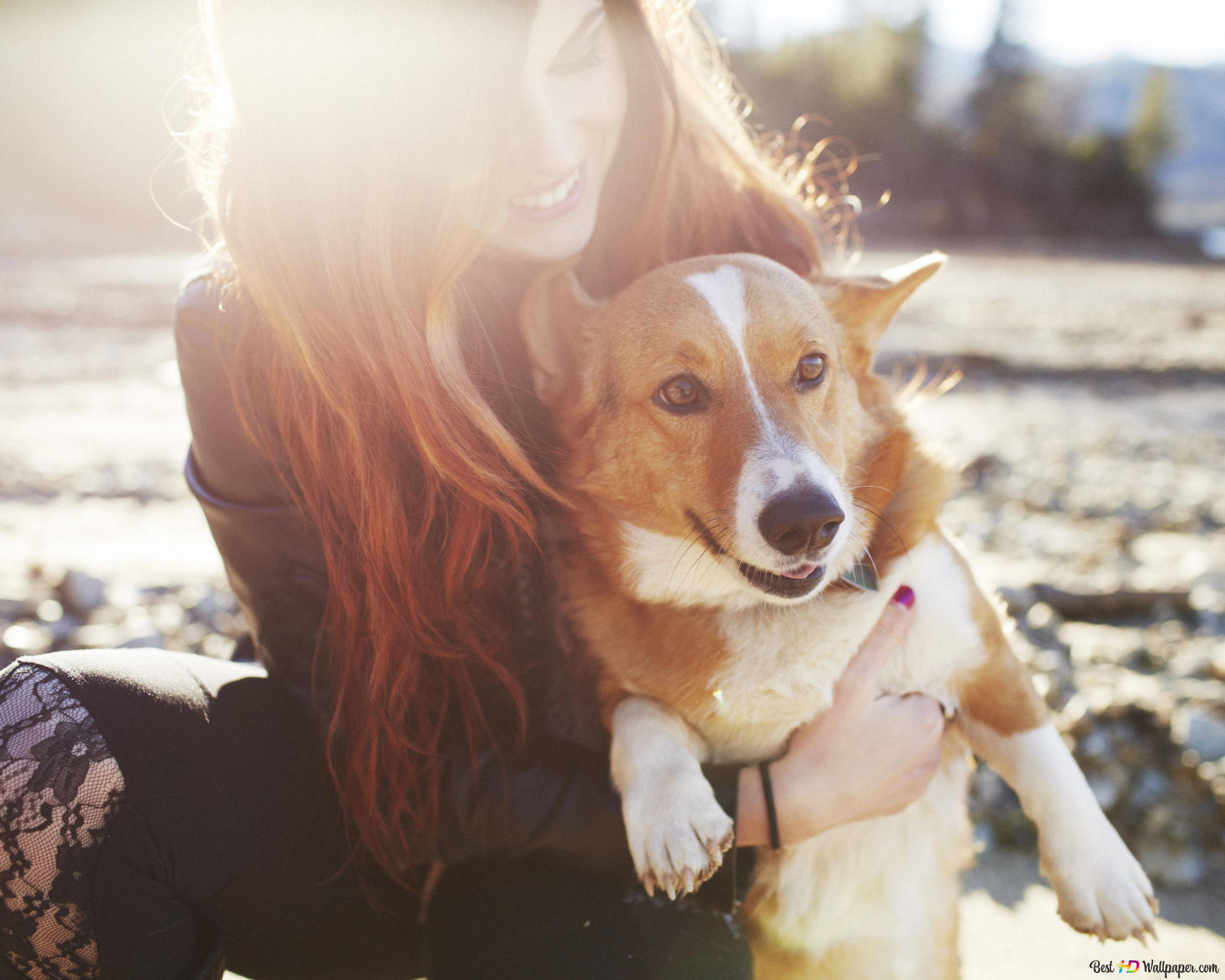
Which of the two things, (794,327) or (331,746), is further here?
(794,327)

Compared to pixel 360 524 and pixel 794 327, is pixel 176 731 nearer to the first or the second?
pixel 360 524

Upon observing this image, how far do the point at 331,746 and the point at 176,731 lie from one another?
11.6 inches

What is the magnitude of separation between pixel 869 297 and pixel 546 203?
2.65ft

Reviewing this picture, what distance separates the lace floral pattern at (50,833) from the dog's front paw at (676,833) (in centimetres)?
95

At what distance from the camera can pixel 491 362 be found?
2.03 meters

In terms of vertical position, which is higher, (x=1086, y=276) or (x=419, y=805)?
(x=419, y=805)

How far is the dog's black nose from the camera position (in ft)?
5.44

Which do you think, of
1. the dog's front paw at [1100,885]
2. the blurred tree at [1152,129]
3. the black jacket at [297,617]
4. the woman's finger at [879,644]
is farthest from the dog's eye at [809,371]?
the blurred tree at [1152,129]

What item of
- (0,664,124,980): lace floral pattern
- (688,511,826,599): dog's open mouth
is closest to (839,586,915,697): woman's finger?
(688,511,826,599): dog's open mouth

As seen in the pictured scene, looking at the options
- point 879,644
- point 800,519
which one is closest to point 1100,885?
point 879,644

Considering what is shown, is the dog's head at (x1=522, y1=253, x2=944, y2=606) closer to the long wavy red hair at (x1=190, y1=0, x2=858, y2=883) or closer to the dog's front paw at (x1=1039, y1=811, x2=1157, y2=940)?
the long wavy red hair at (x1=190, y1=0, x2=858, y2=883)

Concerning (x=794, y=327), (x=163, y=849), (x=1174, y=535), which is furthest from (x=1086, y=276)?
(x=163, y=849)

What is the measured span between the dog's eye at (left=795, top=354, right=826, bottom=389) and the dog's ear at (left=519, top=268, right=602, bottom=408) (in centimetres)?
53

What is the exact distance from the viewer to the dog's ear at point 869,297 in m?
2.15
